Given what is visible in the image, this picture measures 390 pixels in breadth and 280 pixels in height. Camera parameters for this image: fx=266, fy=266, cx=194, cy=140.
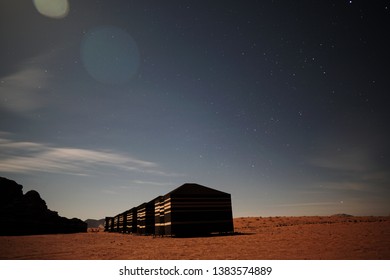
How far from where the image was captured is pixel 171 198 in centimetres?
2316

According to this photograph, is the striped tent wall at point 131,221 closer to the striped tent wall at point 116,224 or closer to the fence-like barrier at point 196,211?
the striped tent wall at point 116,224

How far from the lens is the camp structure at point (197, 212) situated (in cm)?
2275

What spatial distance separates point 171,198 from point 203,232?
13.1ft

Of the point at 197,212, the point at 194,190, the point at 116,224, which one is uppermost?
the point at 194,190

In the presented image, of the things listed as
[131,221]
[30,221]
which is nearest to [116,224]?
[30,221]

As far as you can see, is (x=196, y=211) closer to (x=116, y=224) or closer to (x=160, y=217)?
(x=160, y=217)

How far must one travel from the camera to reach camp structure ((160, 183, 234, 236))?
74.6 ft

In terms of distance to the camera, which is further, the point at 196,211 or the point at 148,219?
the point at 148,219

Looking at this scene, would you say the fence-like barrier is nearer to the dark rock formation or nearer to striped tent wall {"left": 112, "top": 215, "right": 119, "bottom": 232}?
the dark rock formation

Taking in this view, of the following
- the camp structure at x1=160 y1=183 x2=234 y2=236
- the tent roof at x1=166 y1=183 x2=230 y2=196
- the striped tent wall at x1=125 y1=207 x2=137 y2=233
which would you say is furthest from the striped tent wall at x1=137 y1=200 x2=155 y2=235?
the tent roof at x1=166 y1=183 x2=230 y2=196

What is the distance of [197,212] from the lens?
2322cm

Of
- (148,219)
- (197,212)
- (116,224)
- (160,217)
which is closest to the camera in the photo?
(197,212)
